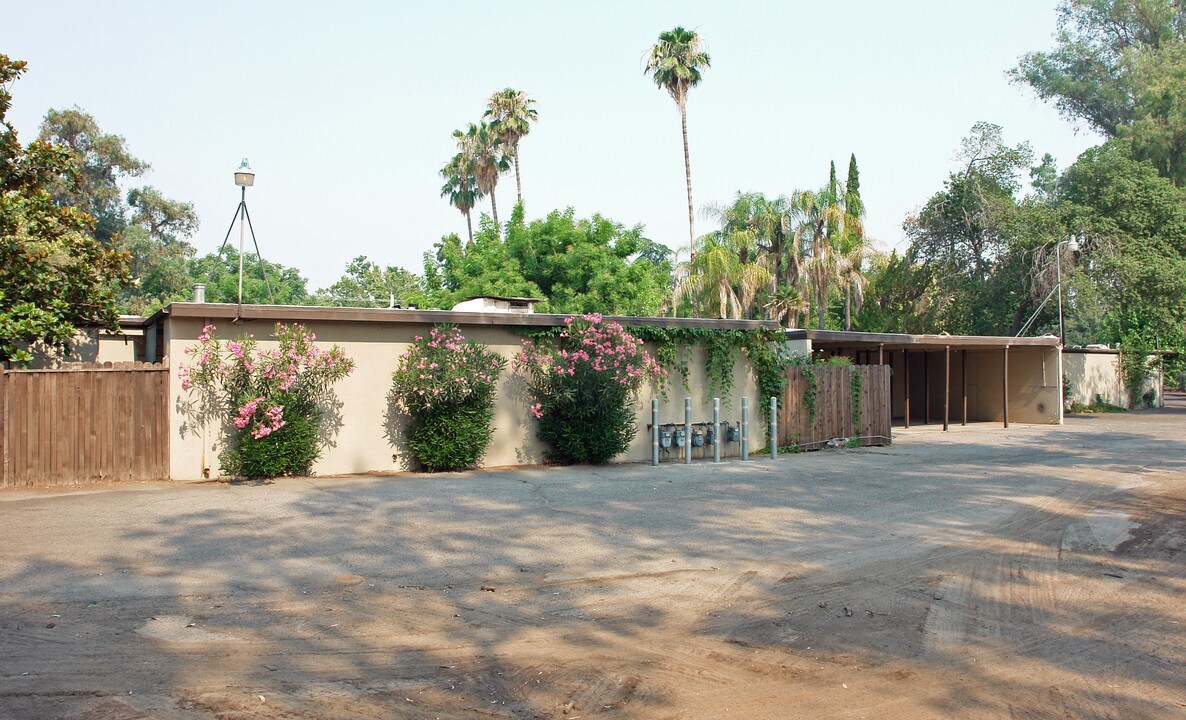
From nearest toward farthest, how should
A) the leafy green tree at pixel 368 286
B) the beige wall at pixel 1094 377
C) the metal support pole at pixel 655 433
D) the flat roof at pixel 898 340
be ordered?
1. the metal support pole at pixel 655 433
2. the flat roof at pixel 898 340
3. the beige wall at pixel 1094 377
4. the leafy green tree at pixel 368 286

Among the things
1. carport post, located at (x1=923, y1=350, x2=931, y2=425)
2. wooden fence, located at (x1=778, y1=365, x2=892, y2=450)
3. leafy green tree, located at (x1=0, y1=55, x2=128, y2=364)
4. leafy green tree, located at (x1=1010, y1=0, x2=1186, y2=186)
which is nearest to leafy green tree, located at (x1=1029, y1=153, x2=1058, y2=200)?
leafy green tree, located at (x1=1010, y1=0, x2=1186, y2=186)

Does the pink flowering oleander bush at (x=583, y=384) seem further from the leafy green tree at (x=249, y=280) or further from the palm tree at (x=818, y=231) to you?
the leafy green tree at (x=249, y=280)

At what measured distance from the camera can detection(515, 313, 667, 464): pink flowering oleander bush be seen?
49.9 feet

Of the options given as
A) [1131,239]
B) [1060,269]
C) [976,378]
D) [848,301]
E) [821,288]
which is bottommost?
[976,378]

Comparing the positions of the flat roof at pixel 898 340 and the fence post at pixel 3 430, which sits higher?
the flat roof at pixel 898 340

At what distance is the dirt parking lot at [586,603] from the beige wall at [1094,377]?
25.2m

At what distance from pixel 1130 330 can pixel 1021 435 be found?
1662cm

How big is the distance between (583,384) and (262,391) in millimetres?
5172

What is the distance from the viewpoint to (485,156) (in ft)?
139

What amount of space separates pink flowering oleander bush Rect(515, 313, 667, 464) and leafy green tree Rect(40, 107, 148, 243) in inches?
1216

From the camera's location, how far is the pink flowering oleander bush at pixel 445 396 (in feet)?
45.8

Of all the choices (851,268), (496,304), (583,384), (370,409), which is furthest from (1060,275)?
(370,409)

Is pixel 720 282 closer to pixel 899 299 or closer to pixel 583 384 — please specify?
pixel 899 299

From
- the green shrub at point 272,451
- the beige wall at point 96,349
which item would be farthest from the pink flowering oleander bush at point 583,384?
the beige wall at point 96,349
